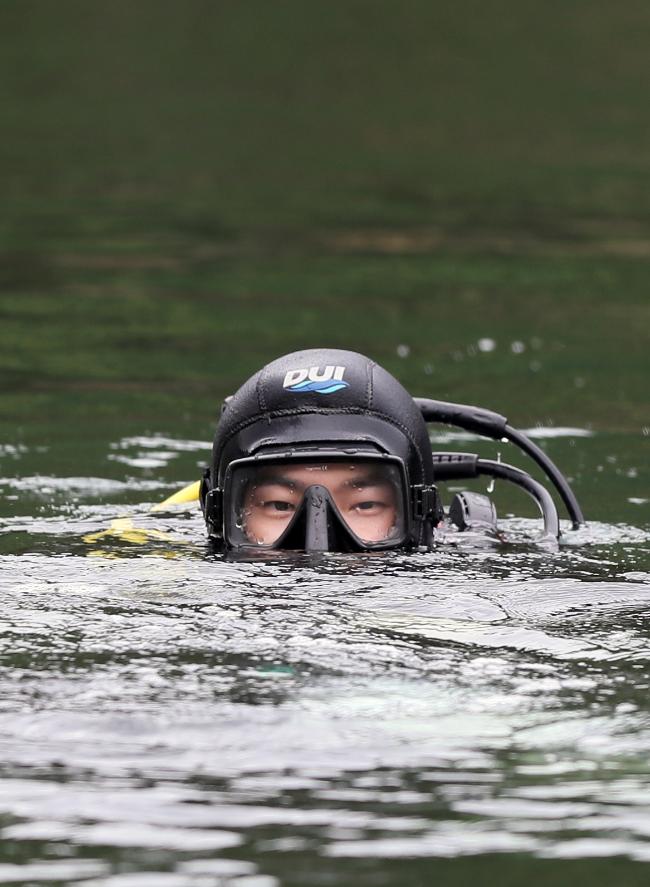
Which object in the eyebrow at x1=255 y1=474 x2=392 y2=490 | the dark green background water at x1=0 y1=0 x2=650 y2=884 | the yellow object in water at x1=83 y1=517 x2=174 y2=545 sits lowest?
the yellow object in water at x1=83 y1=517 x2=174 y2=545

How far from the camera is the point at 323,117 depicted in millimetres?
29125

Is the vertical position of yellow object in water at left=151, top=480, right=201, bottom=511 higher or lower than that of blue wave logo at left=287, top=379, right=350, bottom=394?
lower

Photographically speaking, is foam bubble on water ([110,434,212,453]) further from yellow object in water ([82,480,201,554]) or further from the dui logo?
the dui logo

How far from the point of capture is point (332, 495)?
5.51m

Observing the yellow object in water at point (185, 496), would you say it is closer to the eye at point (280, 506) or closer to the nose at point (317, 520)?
the eye at point (280, 506)

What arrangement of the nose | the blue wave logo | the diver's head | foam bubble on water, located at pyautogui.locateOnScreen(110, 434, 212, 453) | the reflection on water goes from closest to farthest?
the reflection on water → the nose → the diver's head → the blue wave logo → foam bubble on water, located at pyautogui.locateOnScreen(110, 434, 212, 453)

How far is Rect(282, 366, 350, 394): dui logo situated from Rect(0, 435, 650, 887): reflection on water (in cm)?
71

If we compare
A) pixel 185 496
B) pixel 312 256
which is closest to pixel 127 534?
pixel 185 496

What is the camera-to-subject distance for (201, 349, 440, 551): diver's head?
549 centimetres

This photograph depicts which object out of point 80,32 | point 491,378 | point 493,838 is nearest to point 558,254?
point 491,378

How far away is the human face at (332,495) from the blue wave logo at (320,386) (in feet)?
1.20

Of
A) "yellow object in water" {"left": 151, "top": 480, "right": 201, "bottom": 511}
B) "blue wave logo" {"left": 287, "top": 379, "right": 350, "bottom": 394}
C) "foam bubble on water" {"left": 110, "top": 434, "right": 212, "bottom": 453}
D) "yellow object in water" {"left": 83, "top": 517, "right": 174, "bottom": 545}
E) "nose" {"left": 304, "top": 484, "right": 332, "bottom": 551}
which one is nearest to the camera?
"nose" {"left": 304, "top": 484, "right": 332, "bottom": 551}

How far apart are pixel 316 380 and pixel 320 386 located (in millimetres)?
32

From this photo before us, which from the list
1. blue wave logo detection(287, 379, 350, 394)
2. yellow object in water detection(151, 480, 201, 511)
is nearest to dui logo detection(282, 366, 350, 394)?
blue wave logo detection(287, 379, 350, 394)
